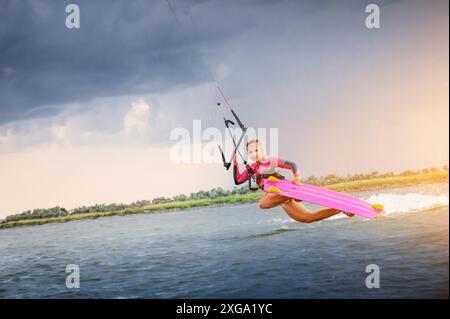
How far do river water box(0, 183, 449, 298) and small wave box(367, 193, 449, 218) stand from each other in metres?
0.05

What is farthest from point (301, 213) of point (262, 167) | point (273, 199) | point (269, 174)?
point (262, 167)

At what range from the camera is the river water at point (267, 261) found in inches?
347

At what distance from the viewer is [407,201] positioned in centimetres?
2027

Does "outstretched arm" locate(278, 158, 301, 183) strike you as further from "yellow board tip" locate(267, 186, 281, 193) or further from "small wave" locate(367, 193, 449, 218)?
"small wave" locate(367, 193, 449, 218)

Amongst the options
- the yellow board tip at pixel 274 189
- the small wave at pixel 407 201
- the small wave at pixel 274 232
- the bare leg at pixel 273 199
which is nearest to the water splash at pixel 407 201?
the small wave at pixel 407 201

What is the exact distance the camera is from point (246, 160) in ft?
24.1

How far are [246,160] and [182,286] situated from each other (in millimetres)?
4557

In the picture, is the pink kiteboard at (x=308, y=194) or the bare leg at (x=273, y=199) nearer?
the pink kiteboard at (x=308, y=194)

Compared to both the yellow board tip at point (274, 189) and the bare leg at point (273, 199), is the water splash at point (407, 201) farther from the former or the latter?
the yellow board tip at point (274, 189)

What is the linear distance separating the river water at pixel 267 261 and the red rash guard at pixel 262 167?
1.90m

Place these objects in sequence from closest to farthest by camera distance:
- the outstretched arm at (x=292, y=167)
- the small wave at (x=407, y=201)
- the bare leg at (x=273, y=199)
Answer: the outstretched arm at (x=292, y=167) < the bare leg at (x=273, y=199) < the small wave at (x=407, y=201)

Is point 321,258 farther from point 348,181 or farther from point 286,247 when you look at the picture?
point 348,181

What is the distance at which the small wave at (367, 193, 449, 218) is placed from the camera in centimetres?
1912
